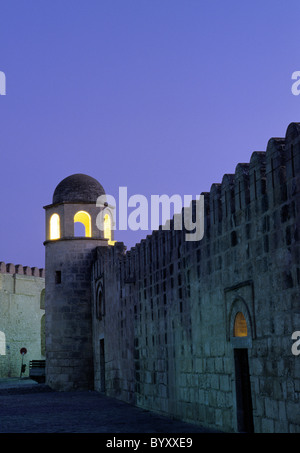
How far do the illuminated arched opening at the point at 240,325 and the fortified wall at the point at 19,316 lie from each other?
21.9 m

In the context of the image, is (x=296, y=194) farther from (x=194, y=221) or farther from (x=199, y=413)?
(x=199, y=413)

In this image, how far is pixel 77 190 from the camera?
20.7m

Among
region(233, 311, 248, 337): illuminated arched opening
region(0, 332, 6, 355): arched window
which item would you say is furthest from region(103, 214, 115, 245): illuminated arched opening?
region(233, 311, 248, 337): illuminated arched opening

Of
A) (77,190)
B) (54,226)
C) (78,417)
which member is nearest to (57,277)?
(54,226)

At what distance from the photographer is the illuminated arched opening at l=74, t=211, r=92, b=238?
67.9ft

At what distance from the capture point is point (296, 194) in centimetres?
648

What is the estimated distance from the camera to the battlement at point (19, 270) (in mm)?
29458

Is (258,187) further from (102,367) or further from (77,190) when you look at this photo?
(77,190)

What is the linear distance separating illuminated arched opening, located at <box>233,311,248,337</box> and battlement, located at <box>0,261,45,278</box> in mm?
22211

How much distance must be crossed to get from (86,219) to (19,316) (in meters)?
10.3

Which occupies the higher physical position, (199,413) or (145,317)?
(145,317)

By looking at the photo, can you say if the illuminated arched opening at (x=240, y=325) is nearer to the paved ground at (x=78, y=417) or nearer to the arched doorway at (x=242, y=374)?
the arched doorway at (x=242, y=374)
